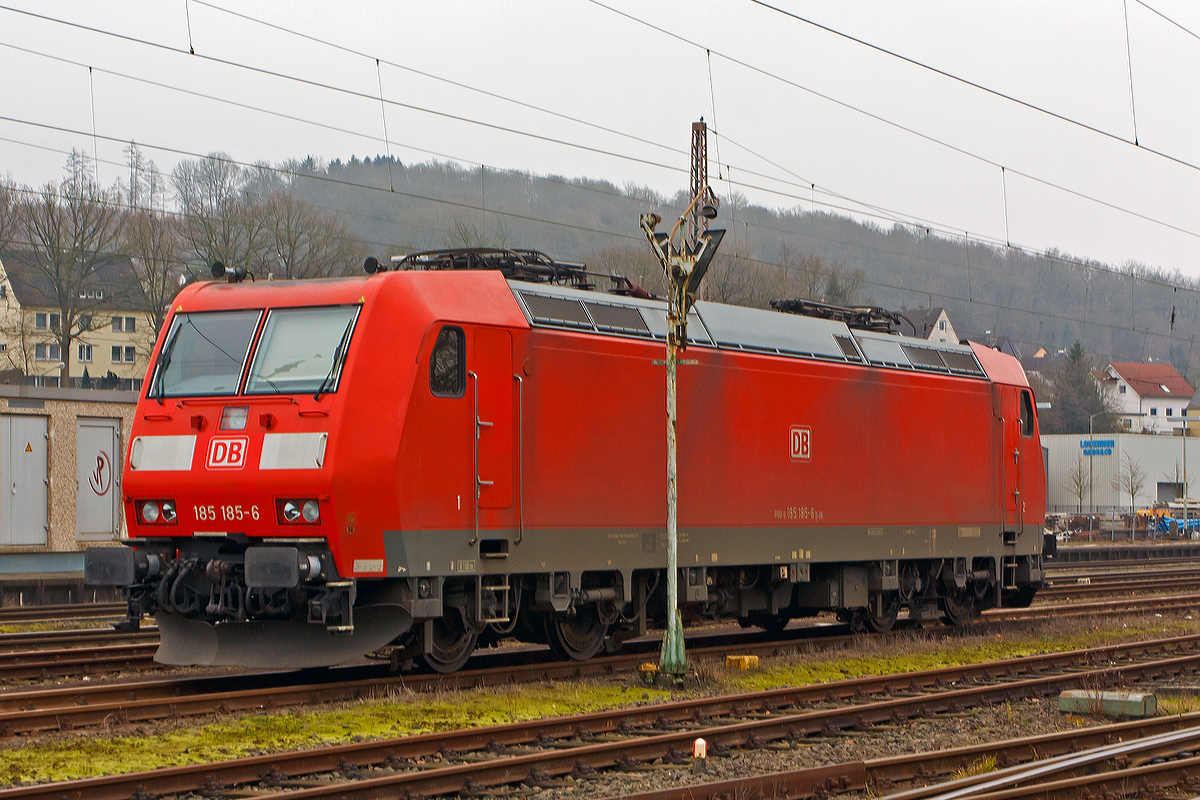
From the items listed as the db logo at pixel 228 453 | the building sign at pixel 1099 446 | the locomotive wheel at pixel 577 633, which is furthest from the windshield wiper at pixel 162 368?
the building sign at pixel 1099 446

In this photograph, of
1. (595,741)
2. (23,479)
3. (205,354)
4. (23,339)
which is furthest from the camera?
(23,339)

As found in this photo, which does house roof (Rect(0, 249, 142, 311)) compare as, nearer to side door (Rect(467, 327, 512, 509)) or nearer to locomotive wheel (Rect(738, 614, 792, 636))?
locomotive wheel (Rect(738, 614, 792, 636))

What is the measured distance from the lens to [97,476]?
26484 millimetres

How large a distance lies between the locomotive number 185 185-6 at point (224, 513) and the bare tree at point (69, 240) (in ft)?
125

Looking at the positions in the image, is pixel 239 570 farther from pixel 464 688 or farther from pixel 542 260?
pixel 542 260

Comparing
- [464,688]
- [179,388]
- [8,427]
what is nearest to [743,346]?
[464,688]

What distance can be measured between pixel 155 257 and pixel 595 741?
4172 centimetres

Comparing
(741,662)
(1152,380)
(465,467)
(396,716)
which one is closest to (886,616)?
(741,662)

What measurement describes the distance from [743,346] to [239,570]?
6847mm

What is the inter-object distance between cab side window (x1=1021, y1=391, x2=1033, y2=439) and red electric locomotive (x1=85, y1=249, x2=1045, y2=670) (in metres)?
4.64

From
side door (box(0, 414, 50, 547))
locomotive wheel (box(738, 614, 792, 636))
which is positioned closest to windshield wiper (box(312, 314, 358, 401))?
locomotive wheel (box(738, 614, 792, 636))

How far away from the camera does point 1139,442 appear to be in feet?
251

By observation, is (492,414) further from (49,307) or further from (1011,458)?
(49,307)

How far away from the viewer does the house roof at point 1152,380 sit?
13225 centimetres
